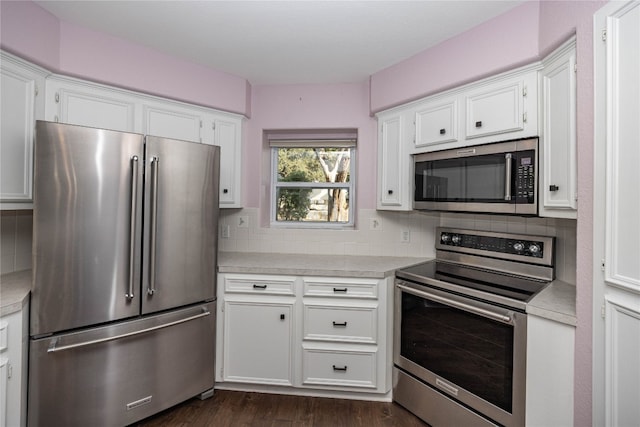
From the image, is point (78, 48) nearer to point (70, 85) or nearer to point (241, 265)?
point (70, 85)

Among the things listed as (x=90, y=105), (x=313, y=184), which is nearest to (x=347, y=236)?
(x=313, y=184)

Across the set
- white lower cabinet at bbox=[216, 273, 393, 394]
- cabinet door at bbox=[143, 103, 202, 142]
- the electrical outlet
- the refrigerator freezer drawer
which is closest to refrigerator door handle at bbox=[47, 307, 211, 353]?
the refrigerator freezer drawer

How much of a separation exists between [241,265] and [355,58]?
1.67 meters

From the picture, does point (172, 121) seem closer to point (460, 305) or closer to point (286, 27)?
point (286, 27)

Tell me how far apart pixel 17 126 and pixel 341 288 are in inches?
80.6

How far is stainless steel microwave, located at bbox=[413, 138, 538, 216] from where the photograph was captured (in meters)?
1.78

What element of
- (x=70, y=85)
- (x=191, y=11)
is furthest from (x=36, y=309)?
(x=191, y=11)

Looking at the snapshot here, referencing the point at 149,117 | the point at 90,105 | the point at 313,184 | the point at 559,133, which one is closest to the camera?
the point at 559,133

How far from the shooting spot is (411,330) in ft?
7.07

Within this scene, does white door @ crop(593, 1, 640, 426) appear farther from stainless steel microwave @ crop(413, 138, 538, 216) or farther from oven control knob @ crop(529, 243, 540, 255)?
oven control knob @ crop(529, 243, 540, 255)

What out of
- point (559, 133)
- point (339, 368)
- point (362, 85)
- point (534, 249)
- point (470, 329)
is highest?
point (362, 85)

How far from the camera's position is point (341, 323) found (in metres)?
2.26

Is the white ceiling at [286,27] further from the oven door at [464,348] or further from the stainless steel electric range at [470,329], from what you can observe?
the oven door at [464,348]

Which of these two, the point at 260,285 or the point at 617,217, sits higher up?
the point at 617,217
